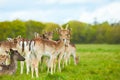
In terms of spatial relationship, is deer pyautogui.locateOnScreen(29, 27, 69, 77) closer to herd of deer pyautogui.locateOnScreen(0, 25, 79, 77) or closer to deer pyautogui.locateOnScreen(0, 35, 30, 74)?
herd of deer pyautogui.locateOnScreen(0, 25, 79, 77)

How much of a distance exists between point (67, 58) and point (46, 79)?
902cm

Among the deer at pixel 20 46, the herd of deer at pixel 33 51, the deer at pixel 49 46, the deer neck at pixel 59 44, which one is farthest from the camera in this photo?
the deer neck at pixel 59 44

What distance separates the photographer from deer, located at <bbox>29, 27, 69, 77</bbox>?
16.9 meters

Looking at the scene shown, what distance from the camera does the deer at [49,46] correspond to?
55.3 feet

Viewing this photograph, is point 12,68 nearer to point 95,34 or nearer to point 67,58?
point 67,58

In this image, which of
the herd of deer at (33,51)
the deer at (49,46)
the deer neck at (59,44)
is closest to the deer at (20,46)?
the herd of deer at (33,51)

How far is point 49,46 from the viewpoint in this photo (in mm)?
17266

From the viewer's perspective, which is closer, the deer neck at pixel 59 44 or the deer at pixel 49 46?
the deer at pixel 49 46

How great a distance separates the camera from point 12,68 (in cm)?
1530

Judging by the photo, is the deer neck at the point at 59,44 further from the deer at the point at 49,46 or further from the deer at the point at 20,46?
the deer at the point at 20,46

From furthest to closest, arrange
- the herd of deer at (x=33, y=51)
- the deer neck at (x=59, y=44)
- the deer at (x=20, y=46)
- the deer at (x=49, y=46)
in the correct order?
the deer neck at (x=59, y=44) → the deer at (x=20, y=46) → the deer at (x=49, y=46) → the herd of deer at (x=33, y=51)

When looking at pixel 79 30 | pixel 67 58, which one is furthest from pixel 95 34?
pixel 67 58

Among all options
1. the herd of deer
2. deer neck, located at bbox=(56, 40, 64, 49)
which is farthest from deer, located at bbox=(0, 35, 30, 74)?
deer neck, located at bbox=(56, 40, 64, 49)

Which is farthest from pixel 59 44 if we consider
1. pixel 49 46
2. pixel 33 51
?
pixel 33 51
